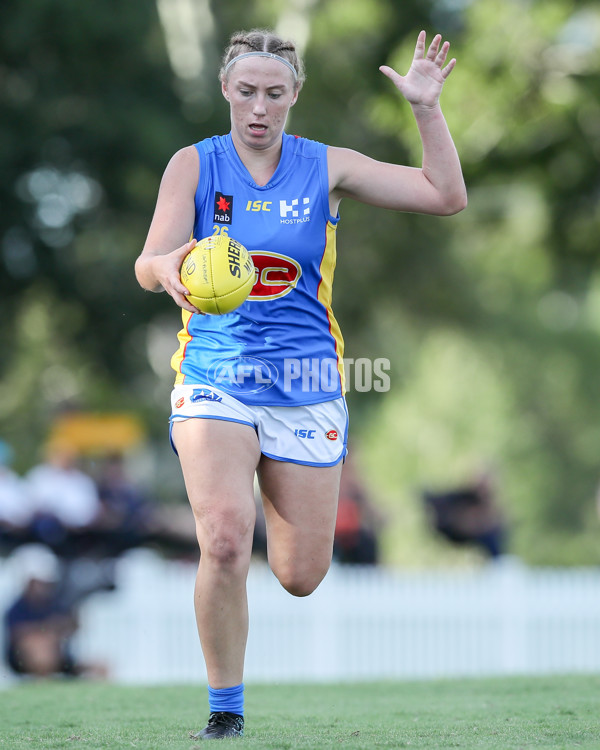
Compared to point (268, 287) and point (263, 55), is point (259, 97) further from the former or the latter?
point (268, 287)

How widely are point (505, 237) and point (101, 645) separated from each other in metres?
16.2

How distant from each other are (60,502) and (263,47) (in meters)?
7.55

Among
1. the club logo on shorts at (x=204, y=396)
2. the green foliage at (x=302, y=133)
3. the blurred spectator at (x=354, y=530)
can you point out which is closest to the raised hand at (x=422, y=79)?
the club logo on shorts at (x=204, y=396)

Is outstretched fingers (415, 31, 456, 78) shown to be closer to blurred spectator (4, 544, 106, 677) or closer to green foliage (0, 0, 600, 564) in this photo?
blurred spectator (4, 544, 106, 677)

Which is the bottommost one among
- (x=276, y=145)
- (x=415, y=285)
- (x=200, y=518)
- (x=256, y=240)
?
(x=200, y=518)

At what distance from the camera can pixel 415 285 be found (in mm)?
24641

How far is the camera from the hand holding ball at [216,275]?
423 centimetres

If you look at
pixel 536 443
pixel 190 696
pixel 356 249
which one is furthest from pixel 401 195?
pixel 536 443

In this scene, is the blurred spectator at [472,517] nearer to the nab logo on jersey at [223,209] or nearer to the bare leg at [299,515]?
the bare leg at [299,515]

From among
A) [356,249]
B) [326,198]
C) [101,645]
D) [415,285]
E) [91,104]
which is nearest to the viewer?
[326,198]

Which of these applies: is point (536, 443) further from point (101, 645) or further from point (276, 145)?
point (276, 145)

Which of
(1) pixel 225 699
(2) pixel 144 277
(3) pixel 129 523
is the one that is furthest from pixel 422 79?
(3) pixel 129 523

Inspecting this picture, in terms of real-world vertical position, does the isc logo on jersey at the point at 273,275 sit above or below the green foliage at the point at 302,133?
below

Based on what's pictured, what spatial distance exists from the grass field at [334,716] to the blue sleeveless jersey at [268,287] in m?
1.34
